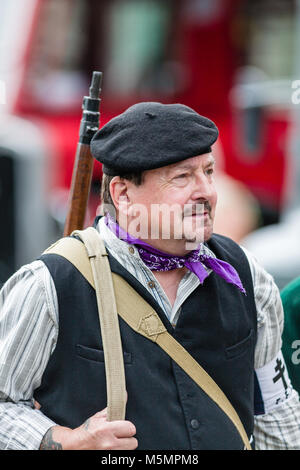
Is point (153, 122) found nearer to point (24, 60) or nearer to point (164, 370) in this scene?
point (164, 370)

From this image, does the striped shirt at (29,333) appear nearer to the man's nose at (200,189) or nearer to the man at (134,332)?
the man at (134,332)

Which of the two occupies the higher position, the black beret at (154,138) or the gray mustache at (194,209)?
the black beret at (154,138)

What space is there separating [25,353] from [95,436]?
24cm

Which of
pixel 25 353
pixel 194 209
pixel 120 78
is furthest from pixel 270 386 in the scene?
pixel 120 78

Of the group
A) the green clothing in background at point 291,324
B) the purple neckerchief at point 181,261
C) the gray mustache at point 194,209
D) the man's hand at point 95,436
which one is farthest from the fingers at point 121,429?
the green clothing in background at point 291,324

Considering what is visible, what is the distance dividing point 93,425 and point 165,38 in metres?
5.93

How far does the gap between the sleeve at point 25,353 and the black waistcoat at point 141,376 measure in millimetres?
23

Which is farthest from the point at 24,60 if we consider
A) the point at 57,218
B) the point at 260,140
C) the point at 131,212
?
the point at 131,212

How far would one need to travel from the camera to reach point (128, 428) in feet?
5.66

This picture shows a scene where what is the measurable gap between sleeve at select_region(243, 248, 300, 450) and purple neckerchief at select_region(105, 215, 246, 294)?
130 millimetres

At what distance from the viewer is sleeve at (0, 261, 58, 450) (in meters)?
1.76

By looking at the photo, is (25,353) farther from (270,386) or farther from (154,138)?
(270,386)

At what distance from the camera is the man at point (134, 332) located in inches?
69.4

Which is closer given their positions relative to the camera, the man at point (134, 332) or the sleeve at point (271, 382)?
the man at point (134, 332)
